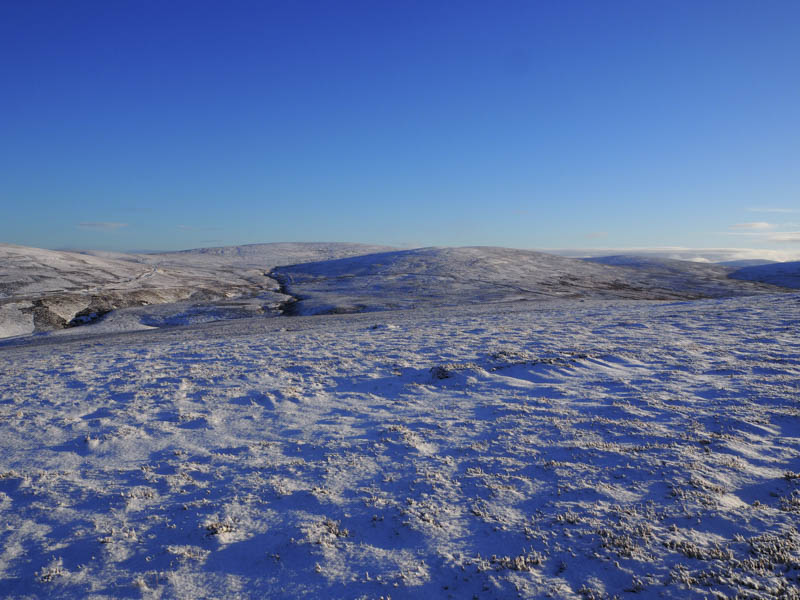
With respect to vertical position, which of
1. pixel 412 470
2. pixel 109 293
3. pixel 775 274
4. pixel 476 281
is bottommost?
pixel 109 293

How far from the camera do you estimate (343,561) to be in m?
5.74

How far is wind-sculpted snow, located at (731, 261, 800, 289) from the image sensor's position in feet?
310

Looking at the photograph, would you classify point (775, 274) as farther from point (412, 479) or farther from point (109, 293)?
point (109, 293)

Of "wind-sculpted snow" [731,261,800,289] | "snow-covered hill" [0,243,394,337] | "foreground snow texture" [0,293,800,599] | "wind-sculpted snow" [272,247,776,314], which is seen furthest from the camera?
"wind-sculpted snow" [731,261,800,289]

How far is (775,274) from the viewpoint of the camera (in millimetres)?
105375

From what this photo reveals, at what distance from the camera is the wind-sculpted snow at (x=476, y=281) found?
177ft

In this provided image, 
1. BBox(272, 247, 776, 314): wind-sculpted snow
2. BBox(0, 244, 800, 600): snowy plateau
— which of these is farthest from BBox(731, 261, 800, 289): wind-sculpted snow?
BBox(0, 244, 800, 600): snowy plateau

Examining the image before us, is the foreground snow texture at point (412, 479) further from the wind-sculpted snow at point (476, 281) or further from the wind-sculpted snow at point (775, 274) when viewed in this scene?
the wind-sculpted snow at point (775, 274)

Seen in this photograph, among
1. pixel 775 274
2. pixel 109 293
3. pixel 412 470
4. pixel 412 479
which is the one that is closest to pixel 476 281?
pixel 109 293

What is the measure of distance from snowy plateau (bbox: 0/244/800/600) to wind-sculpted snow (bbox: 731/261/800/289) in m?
97.6

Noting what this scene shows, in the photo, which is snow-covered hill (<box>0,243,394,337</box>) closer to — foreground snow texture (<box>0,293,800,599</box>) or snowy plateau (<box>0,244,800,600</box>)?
snowy plateau (<box>0,244,800,600</box>)

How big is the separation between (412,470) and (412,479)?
0.33 metres

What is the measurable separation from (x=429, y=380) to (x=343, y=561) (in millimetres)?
8385

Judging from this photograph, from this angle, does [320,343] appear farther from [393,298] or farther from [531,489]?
[393,298]
